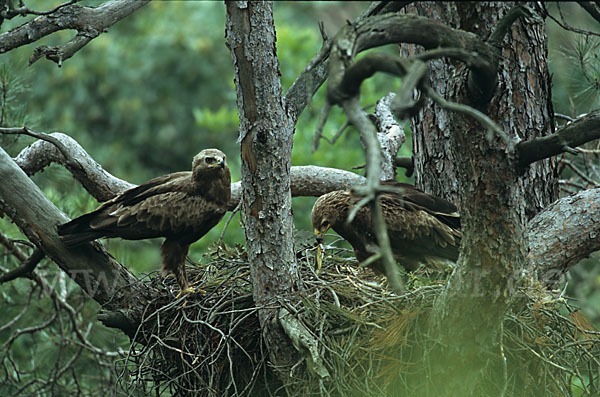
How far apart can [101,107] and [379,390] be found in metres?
11.0

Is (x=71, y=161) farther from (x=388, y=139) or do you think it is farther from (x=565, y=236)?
(x=565, y=236)

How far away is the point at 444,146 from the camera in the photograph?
4.11 m

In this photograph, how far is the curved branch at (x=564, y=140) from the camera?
2.42 metres

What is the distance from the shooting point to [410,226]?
152 inches

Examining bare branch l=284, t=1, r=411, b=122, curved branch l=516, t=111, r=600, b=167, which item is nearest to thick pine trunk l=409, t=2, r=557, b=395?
curved branch l=516, t=111, r=600, b=167

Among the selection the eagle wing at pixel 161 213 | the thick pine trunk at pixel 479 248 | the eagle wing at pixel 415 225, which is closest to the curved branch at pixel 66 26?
the eagle wing at pixel 161 213

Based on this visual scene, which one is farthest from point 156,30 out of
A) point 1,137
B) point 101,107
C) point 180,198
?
point 180,198

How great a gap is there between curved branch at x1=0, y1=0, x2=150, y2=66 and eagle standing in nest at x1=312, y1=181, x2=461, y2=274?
1555mm

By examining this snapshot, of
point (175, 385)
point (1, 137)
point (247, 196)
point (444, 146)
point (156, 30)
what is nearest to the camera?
point (247, 196)

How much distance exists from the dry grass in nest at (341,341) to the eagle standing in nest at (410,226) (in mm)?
347

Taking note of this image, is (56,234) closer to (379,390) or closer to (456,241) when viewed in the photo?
(379,390)

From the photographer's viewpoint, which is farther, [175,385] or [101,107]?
[101,107]

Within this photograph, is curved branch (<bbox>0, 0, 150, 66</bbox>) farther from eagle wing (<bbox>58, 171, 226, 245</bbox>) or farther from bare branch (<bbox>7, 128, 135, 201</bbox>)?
bare branch (<bbox>7, 128, 135, 201</bbox>)

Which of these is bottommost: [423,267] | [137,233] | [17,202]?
[423,267]
